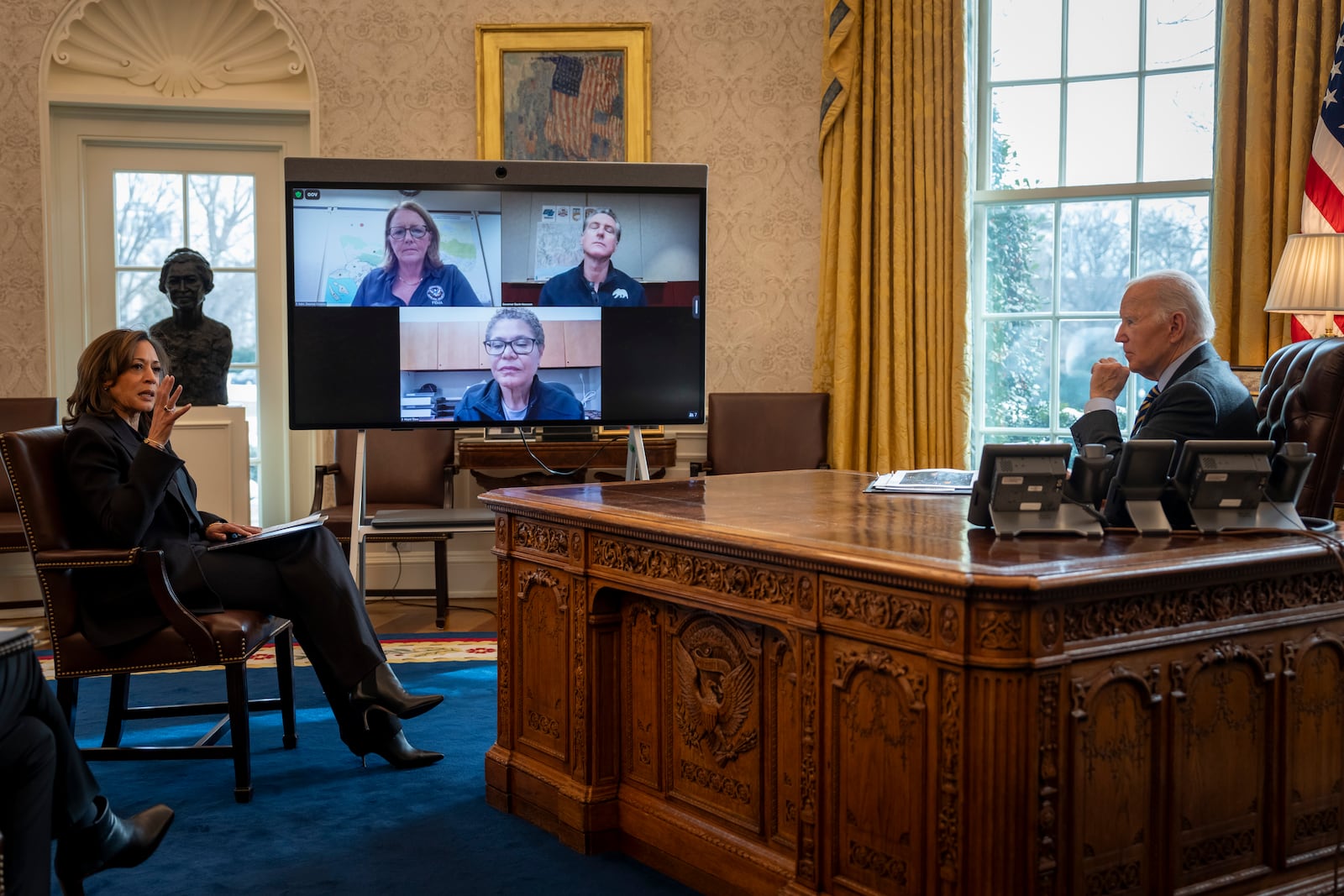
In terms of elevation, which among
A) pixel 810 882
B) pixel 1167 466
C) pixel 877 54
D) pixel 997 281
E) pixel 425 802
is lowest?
pixel 425 802

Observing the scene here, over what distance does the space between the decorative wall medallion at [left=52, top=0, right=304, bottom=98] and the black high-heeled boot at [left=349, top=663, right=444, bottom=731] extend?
3.58 metres

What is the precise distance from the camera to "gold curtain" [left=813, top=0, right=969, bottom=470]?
5246 mm

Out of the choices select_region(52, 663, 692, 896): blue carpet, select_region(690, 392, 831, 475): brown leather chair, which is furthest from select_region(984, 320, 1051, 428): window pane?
select_region(52, 663, 692, 896): blue carpet

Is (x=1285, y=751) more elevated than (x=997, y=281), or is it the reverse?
(x=997, y=281)

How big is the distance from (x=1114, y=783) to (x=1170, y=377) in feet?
3.97

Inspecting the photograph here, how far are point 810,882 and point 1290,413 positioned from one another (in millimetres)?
1630

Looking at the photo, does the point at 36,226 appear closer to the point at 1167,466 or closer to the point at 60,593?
the point at 60,593

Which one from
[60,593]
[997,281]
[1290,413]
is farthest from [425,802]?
[997,281]

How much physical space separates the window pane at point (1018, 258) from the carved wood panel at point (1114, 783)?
3841 millimetres

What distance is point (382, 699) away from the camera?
303 centimetres

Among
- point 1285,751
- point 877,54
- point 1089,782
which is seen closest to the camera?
point 1089,782

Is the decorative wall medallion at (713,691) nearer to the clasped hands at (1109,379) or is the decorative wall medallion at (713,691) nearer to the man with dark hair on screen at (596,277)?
the clasped hands at (1109,379)

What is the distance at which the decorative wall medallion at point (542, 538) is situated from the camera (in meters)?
2.69

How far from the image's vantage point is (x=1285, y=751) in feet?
6.53
